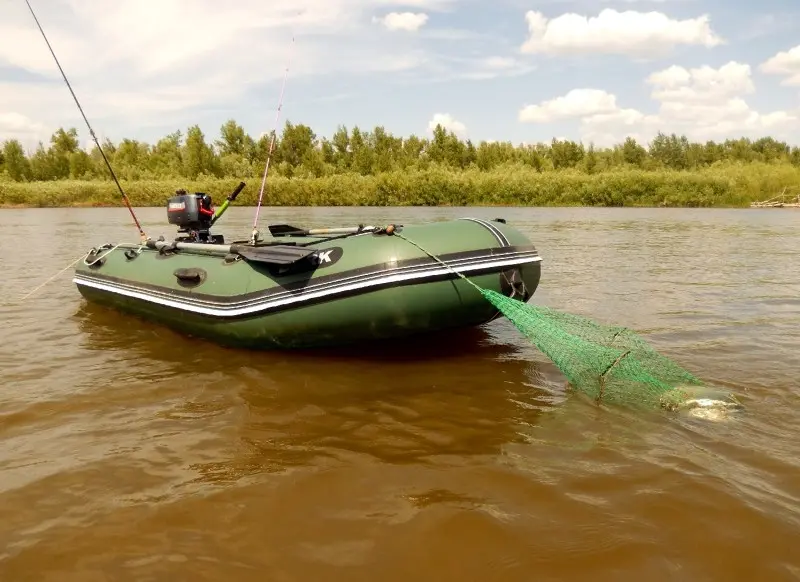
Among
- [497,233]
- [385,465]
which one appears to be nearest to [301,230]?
[497,233]

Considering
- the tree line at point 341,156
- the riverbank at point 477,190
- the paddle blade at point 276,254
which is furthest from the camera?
the tree line at point 341,156

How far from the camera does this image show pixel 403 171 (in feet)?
144

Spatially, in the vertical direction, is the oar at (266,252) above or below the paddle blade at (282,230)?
below

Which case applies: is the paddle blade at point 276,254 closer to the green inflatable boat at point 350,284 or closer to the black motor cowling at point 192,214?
the green inflatable boat at point 350,284

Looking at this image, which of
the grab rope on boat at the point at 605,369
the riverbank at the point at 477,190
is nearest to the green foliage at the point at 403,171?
the riverbank at the point at 477,190

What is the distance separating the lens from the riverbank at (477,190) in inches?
1446

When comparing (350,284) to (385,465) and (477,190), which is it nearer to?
(385,465)

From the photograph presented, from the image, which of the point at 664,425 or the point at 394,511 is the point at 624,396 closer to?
the point at 664,425

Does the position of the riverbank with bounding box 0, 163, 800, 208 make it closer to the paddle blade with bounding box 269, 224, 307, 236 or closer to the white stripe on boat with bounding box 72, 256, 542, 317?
the paddle blade with bounding box 269, 224, 307, 236

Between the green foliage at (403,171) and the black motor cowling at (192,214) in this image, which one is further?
the green foliage at (403,171)

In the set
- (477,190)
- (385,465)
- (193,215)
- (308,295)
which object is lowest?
(385,465)

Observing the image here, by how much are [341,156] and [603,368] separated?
51730mm

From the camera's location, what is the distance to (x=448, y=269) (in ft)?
16.2

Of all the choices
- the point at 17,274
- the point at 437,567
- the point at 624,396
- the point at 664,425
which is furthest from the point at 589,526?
the point at 17,274
